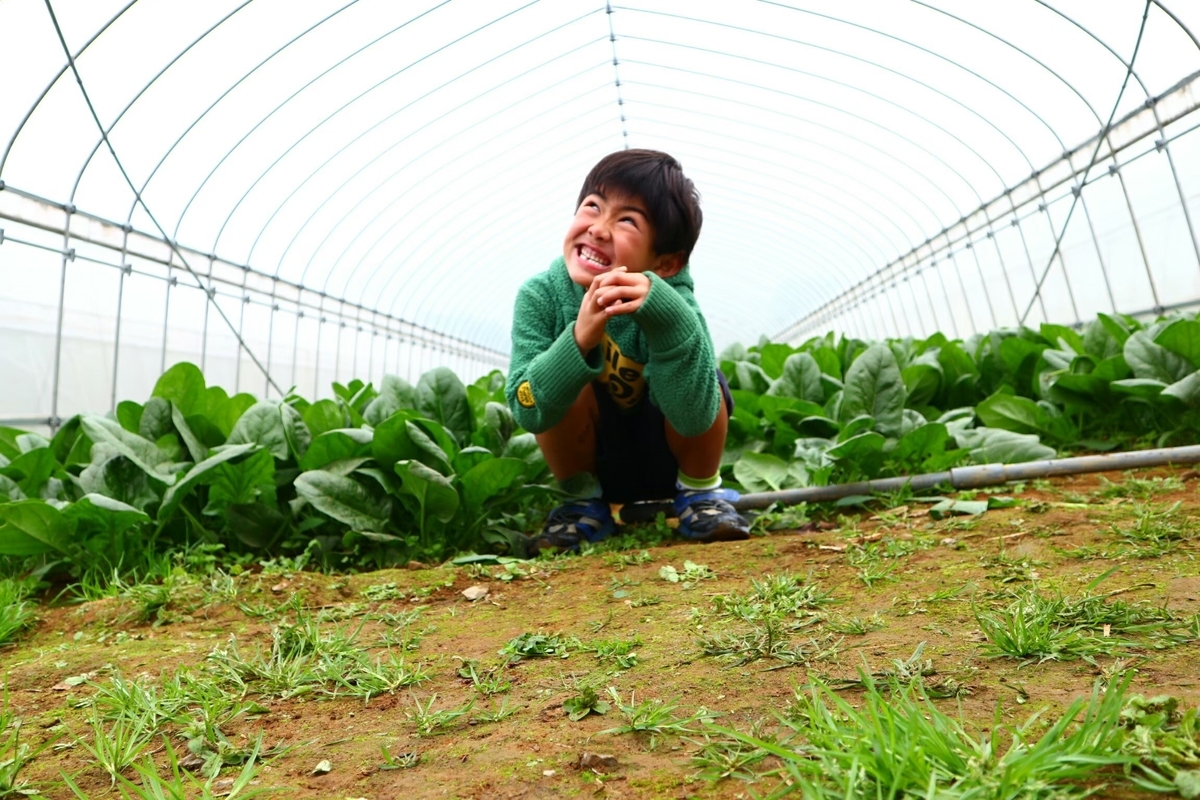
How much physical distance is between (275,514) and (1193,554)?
2829 mm

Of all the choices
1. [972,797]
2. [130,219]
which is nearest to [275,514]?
[972,797]

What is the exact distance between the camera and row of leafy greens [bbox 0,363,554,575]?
2896mm

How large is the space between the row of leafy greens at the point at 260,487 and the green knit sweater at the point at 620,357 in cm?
38

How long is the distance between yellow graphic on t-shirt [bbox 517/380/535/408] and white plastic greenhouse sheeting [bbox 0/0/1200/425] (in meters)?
4.92

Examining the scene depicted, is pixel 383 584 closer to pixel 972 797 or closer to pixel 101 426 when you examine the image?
pixel 101 426

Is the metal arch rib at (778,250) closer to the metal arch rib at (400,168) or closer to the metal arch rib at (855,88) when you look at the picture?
the metal arch rib at (400,168)

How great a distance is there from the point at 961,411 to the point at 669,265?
202cm

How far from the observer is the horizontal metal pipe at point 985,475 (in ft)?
10.6

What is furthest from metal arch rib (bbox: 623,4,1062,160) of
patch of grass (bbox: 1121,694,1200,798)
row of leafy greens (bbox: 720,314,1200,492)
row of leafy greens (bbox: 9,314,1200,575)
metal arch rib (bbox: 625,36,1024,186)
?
patch of grass (bbox: 1121,694,1200,798)

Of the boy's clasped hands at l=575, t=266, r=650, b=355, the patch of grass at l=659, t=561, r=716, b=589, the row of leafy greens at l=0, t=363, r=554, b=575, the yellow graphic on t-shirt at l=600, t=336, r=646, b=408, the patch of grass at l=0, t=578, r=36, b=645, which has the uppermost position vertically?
the boy's clasped hands at l=575, t=266, r=650, b=355

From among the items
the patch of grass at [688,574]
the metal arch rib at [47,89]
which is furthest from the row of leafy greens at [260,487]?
the metal arch rib at [47,89]

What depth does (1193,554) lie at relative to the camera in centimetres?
194

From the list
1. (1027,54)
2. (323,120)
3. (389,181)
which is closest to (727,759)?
(1027,54)

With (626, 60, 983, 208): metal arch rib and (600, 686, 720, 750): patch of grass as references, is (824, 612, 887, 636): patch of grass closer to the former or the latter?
(600, 686, 720, 750): patch of grass
